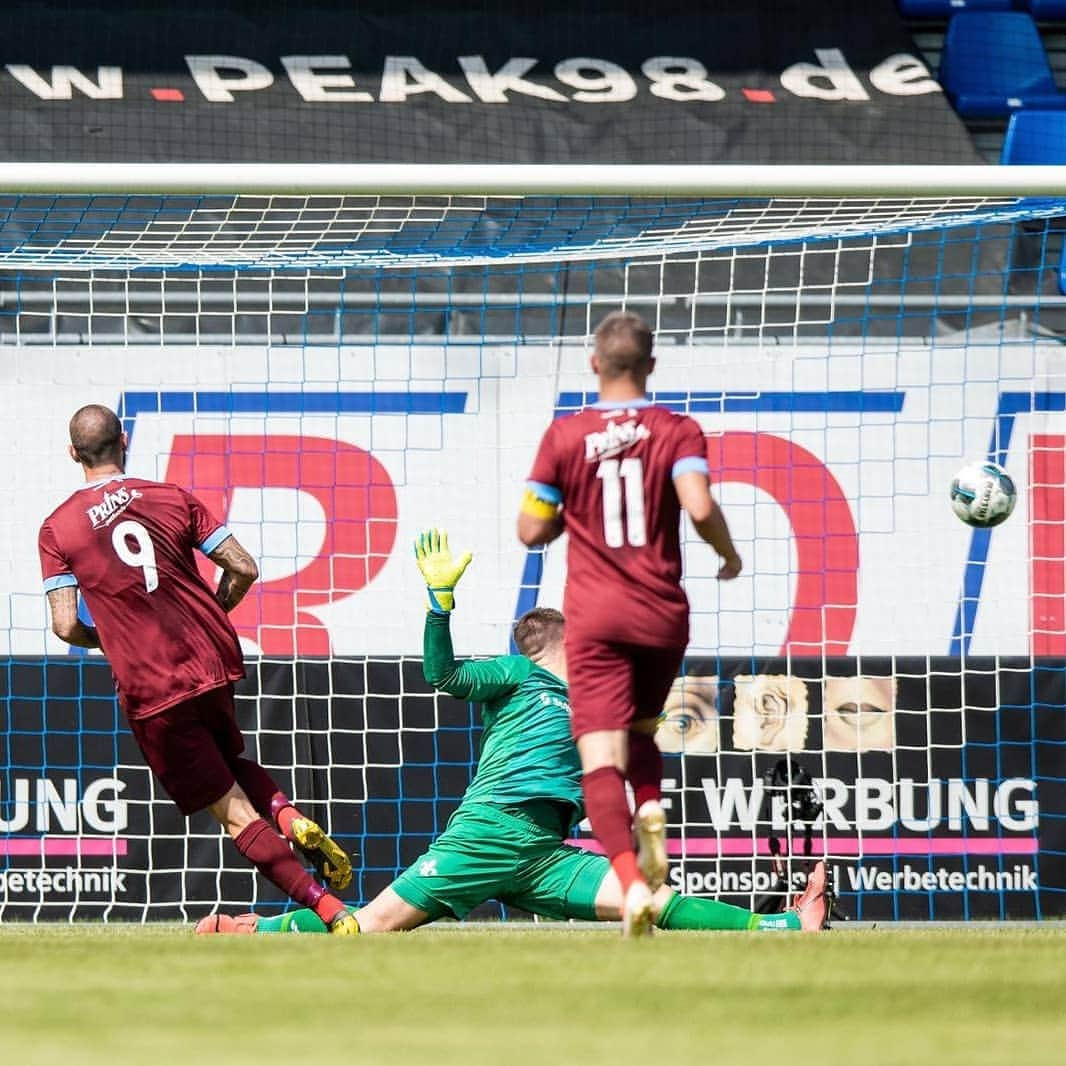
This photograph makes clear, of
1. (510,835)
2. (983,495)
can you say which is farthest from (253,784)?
(983,495)

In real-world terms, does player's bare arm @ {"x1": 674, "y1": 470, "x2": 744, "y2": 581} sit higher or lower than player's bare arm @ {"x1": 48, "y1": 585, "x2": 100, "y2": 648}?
higher

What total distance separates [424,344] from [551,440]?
429 centimetres

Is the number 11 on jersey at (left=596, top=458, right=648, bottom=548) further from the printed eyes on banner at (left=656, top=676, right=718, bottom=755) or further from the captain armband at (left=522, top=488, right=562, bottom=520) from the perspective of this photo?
the printed eyes on banner at (left=656, top=676, right=718, bottom=755)

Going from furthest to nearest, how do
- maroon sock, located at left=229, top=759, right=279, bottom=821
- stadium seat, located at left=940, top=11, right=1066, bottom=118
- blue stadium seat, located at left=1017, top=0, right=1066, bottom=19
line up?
1. blue stadium seat, located at left=1017, top=0, right=1066, bottom=19
2. stadium seat, located at left=940, top=11, right=1066, bottom=118
3. maroon sock, located at left=229, top=759, right=279, bottom=821

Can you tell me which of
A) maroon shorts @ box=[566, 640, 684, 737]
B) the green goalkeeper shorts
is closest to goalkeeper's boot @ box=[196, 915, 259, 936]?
the green goalkeeper shorts

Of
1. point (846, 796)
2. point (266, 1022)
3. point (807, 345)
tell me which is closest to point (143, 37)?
point (807, 345)

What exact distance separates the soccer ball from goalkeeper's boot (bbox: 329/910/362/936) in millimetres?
2812

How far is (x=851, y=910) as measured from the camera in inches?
338

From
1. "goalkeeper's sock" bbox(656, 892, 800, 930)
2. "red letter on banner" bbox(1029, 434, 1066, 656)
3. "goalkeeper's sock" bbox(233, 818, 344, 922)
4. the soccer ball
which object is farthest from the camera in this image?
"red letter on banner" bbox(1029, 434, 1066, 656)

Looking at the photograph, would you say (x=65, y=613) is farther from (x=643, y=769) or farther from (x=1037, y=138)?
(x=1037, y=138)

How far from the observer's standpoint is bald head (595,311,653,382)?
4.99 metres

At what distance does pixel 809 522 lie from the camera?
9.02m

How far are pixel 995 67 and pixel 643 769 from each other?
318 inches

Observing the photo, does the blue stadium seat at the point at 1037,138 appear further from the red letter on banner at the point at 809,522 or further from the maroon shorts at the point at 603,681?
the maroon shorts at the point at 603,681
